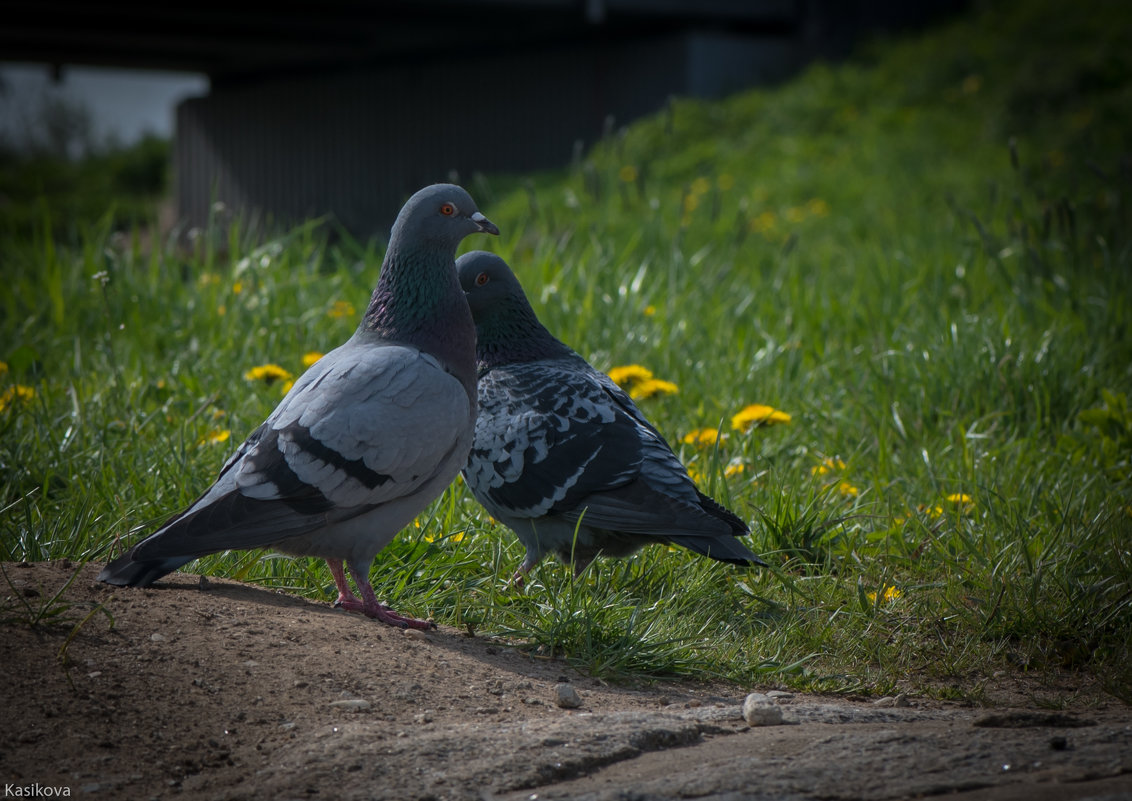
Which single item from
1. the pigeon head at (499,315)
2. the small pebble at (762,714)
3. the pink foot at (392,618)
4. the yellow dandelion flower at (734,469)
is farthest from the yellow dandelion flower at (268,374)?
the small pebble at (762,714)

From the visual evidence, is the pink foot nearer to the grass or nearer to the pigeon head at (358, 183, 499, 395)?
the grass

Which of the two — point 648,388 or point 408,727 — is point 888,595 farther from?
point 408,727

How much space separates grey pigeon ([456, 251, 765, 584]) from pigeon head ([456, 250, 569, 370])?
15 centimetres

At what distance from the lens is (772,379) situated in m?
4.73

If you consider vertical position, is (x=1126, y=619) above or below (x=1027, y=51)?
below

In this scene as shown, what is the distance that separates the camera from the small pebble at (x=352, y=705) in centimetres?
228

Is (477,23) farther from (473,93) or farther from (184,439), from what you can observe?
(184,439)

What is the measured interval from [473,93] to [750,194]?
6411 millimetres

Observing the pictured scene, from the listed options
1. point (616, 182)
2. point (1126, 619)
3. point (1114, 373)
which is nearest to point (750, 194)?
point (616, 182)

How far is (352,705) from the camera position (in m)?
2.28

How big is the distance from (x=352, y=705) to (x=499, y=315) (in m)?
1.85

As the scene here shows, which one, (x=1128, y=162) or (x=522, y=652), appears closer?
(x=522, y=652)

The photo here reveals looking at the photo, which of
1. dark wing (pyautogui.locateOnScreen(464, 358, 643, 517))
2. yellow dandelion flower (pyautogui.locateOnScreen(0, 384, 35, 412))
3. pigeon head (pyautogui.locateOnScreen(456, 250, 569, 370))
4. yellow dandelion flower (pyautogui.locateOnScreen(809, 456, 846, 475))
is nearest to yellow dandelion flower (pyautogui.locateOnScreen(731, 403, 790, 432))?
yellow dandelion flower (pyautogui.locateOnScreen(809, 456, 846, 475))

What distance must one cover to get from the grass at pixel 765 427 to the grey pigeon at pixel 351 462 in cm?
35
